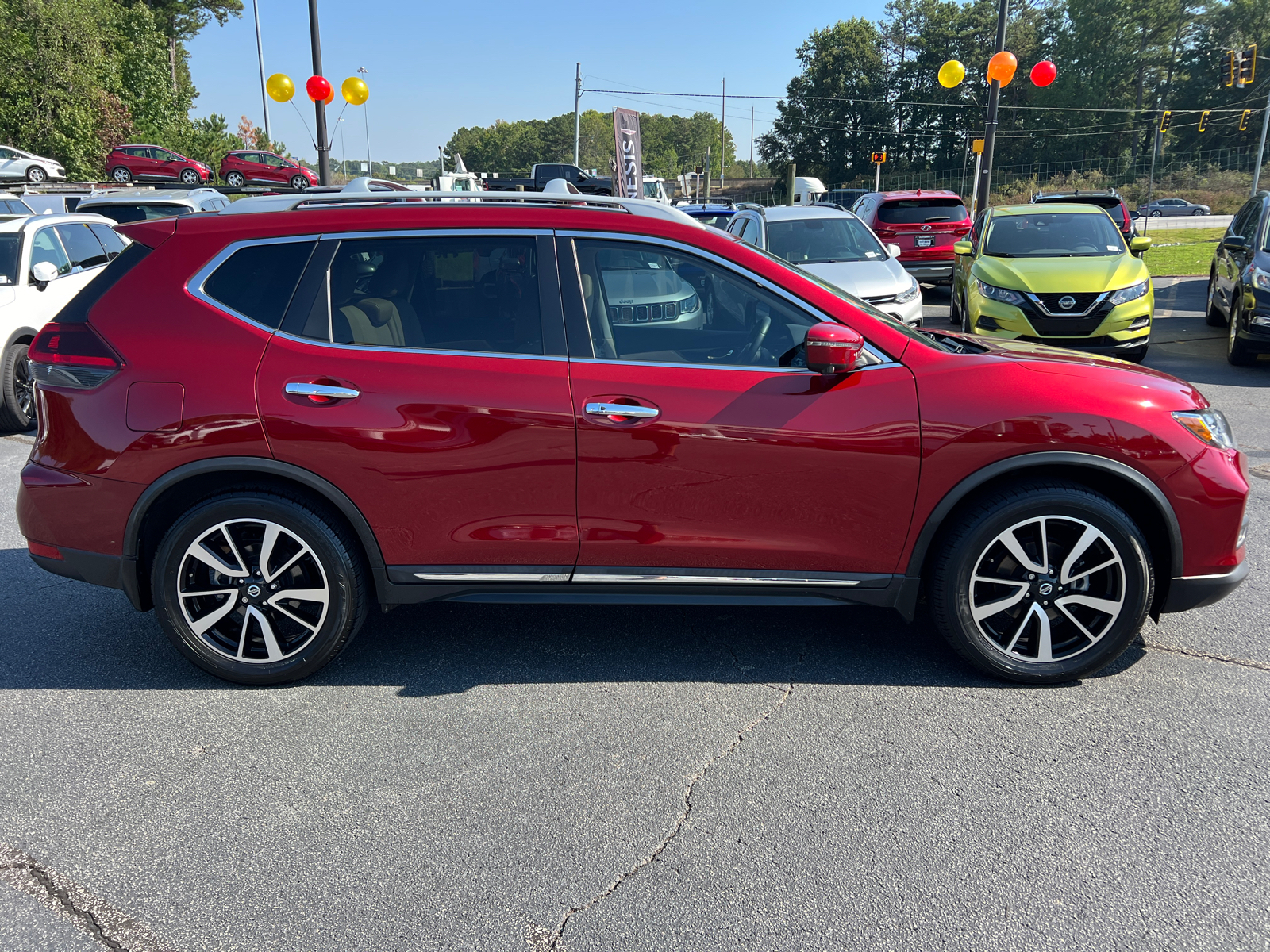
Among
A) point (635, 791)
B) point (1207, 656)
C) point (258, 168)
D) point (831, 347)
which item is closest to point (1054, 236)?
point (1207, 656)

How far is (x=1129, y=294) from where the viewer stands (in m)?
9.71

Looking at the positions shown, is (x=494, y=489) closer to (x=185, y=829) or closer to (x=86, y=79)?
(x=185, y=829)

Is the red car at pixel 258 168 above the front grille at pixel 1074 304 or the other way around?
above

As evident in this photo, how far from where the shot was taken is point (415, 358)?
3.50m

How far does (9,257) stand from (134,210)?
23.1ft

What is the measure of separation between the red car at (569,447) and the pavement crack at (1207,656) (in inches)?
16.2

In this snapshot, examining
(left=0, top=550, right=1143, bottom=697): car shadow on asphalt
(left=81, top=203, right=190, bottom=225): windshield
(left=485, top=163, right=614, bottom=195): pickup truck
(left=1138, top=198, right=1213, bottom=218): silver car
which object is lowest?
(left=0, top=550, right=1143, bottom=697): car shadow on asphalt

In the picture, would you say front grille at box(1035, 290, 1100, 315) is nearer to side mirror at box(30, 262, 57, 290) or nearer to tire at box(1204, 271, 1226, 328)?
tire at box(1204, 271, 1226, 328)

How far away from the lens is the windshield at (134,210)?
48.2 ft

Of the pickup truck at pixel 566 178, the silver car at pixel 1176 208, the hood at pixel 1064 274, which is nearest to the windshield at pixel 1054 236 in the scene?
the hood at pixel 1064 274

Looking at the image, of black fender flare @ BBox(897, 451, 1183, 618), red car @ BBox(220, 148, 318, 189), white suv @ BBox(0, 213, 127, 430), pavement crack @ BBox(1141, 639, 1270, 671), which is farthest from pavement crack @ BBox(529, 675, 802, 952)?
red car @ BBox(220, 148, 318, 189)

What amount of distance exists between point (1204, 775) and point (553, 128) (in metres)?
170

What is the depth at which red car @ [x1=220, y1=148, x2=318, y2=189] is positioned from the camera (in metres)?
39.2

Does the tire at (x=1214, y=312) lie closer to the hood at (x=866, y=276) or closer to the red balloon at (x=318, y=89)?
the hood at (x=866, y=276)
